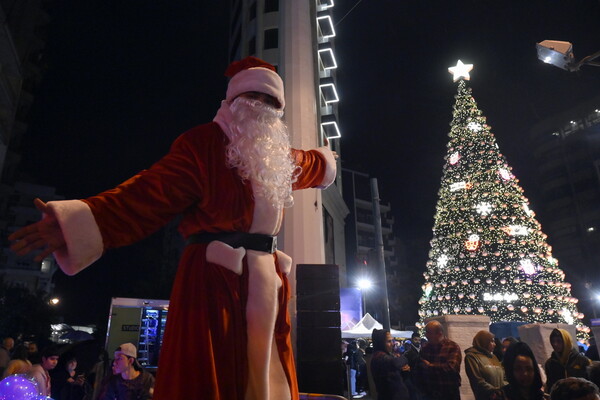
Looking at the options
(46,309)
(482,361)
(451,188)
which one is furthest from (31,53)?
(482,361)

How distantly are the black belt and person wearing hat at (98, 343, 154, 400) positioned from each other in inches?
140

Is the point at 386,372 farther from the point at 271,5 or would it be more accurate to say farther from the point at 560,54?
the point at 271,5

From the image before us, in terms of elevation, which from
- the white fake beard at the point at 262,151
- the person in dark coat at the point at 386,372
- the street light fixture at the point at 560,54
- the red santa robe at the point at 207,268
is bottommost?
the person in dark coat at the point at 386,372

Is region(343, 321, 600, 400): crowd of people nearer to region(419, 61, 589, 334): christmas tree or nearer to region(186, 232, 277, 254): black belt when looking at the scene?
region(186, 232, 277, 254): black belt

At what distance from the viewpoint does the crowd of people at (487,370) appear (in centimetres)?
329

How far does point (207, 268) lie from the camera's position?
1.88m

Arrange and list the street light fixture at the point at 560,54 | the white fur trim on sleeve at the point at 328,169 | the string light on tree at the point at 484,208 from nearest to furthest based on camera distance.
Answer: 1. the white fur trim on sleeve at the point at 328,169
2. the street light fixture at the point at 560,54
3. the string light on tree at the point at 484,208

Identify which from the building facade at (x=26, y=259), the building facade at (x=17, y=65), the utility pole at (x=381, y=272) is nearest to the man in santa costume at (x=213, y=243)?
the utility pole at (x=381, y=272)

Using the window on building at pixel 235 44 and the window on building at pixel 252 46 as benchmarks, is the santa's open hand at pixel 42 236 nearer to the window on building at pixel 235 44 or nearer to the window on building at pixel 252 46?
the window on building at pixel 252 46

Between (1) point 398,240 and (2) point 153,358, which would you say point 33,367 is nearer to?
(2) point 153,358

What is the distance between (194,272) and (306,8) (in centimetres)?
1016

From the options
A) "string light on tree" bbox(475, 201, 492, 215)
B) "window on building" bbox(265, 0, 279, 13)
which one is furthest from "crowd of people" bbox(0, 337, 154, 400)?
"window on building" bbox(265, 0, 279, 13)

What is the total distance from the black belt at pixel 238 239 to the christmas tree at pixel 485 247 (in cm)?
1675

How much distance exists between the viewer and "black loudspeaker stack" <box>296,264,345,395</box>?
5.16 m
